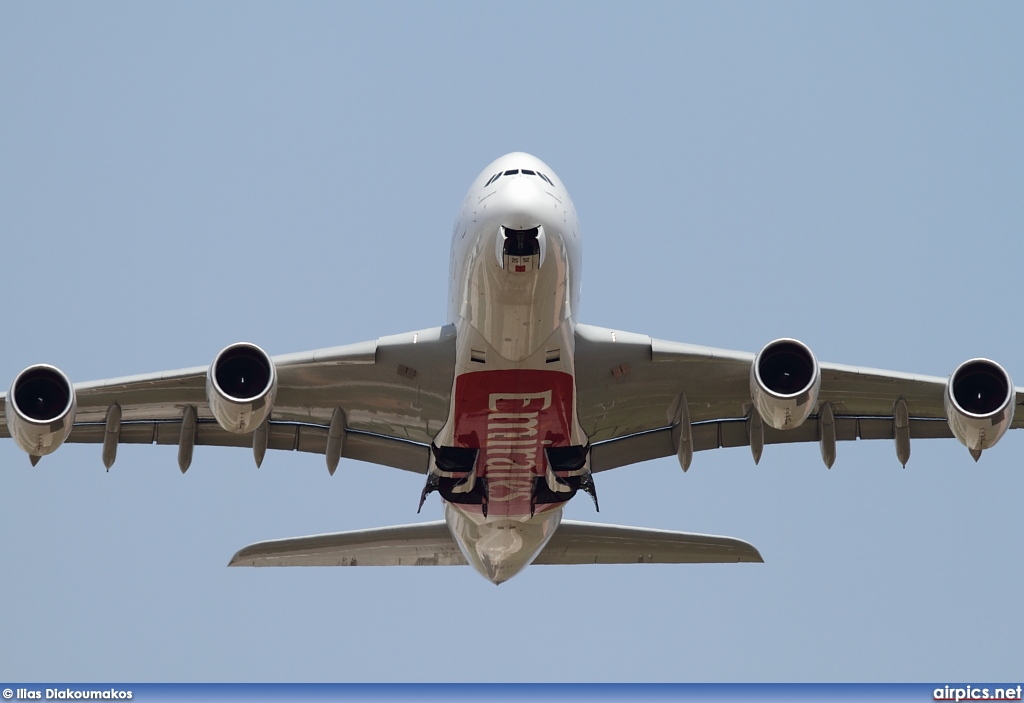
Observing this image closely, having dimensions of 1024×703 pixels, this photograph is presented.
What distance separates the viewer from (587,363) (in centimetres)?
1881

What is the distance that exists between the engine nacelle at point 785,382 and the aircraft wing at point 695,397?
1.60 meters

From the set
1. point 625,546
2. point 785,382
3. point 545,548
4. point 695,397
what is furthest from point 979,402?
point 545,548

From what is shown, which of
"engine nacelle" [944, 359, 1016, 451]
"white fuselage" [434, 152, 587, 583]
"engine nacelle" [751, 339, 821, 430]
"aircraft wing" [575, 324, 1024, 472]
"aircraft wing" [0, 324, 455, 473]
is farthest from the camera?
"aircraft wing" [575, 324, 1024, 472]

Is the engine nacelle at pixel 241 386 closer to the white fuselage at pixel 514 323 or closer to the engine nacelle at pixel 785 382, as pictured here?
the white fuselage at pixel 514 323

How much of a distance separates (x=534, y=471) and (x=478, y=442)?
44.4 inches

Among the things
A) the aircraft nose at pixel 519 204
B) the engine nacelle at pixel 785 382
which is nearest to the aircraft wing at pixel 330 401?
the aircraft nose at pixel 519 204

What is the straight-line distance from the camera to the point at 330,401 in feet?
66.2

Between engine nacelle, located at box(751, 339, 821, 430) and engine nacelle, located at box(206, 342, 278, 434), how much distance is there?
6.37m

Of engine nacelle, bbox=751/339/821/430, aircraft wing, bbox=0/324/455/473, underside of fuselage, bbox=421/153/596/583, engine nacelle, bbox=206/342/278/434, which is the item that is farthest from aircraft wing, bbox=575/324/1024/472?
engine nacelle, bbox=206/342/278/434

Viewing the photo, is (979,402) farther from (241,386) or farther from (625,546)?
(241,386)

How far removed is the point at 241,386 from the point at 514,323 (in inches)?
147

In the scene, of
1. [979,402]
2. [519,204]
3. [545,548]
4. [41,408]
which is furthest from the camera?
[545,548]

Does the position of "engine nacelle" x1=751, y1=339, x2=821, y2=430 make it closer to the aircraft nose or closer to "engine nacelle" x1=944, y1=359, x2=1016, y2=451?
"engine nacelle" x1=944, y1=359, x2=1016, y2=451

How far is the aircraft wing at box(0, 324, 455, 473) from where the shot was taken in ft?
61.6
